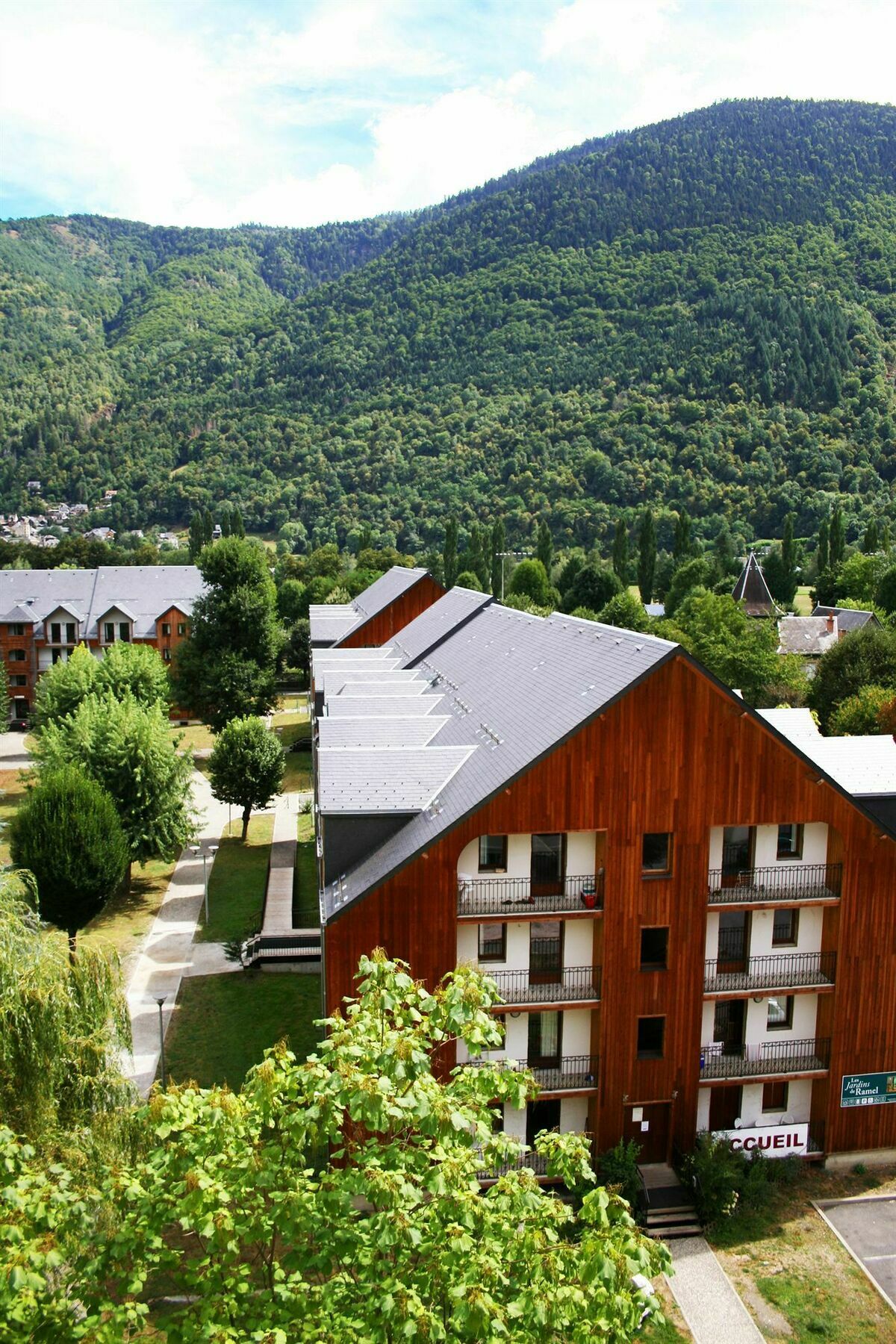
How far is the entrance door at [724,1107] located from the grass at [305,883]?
16.2 metres

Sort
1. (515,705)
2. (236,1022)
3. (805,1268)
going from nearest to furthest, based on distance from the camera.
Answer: (805,1268) → (515,705) → (236,1022)

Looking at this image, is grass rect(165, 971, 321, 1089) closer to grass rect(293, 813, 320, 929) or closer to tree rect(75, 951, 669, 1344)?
grass rect(293, 813, 320, 929)

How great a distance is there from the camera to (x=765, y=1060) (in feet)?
79.8

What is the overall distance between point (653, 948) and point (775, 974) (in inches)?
129

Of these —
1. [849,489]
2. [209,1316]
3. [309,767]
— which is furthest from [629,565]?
[209,1316]

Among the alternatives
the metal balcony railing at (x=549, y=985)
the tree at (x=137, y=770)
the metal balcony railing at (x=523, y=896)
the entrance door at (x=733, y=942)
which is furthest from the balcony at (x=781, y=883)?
the tree at (x=137, y=770)

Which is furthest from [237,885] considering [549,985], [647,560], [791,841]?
[647,560]

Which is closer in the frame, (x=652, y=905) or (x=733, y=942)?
(x=652, y=905)

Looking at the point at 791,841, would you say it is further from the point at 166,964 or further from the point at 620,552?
the point at 620,552

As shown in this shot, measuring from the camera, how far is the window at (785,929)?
2459 cm

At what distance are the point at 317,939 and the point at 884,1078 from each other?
19913 mm

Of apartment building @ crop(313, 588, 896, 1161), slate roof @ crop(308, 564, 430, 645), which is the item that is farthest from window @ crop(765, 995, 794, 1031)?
slate roof @ crop(308, 564, 430, 645)

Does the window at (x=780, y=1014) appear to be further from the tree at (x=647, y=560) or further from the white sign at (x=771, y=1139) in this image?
the tree at (x=647, y=560)

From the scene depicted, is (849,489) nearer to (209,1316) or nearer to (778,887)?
(778,887)
